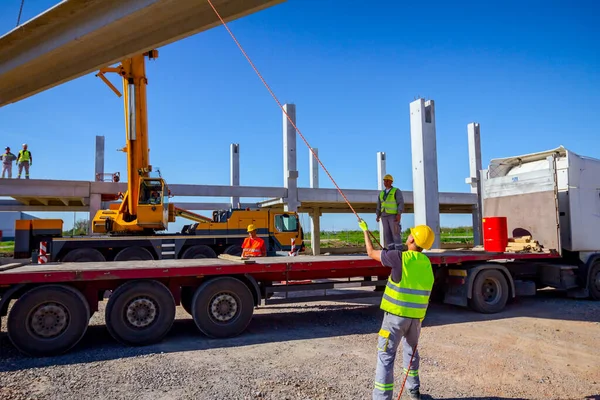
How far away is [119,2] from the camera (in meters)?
7.04

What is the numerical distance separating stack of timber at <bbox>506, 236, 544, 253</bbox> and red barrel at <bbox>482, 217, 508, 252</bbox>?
Answer: 0.64 meters

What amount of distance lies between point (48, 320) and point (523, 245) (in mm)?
9443

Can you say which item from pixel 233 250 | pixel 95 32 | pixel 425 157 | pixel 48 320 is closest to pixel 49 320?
pixel 48 320

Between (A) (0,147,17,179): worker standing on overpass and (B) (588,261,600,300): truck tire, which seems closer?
(B) (588,261,600,300): truck tire

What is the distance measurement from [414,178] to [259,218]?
5974mm

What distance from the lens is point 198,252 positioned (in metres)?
15.5

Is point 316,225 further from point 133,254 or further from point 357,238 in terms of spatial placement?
point 357,238

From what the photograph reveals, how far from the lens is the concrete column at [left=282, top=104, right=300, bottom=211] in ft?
76.8

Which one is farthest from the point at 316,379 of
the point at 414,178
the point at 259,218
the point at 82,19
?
the point at 259,218

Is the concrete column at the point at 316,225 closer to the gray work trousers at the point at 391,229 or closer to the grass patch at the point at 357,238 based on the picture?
the grass patch at the point at 357,238

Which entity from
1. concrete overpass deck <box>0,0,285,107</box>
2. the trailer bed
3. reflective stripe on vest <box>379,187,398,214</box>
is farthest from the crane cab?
reflective stripe on vest <box>379,187,398,214</box>

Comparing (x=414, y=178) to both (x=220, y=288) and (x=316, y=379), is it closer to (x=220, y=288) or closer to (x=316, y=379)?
(x=220, y=288)

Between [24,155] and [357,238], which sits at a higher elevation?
[24,155]

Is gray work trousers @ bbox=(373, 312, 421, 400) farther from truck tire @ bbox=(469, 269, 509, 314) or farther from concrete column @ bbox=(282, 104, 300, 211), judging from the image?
concrete column @ bbox=(282, 104, 300, 211)
